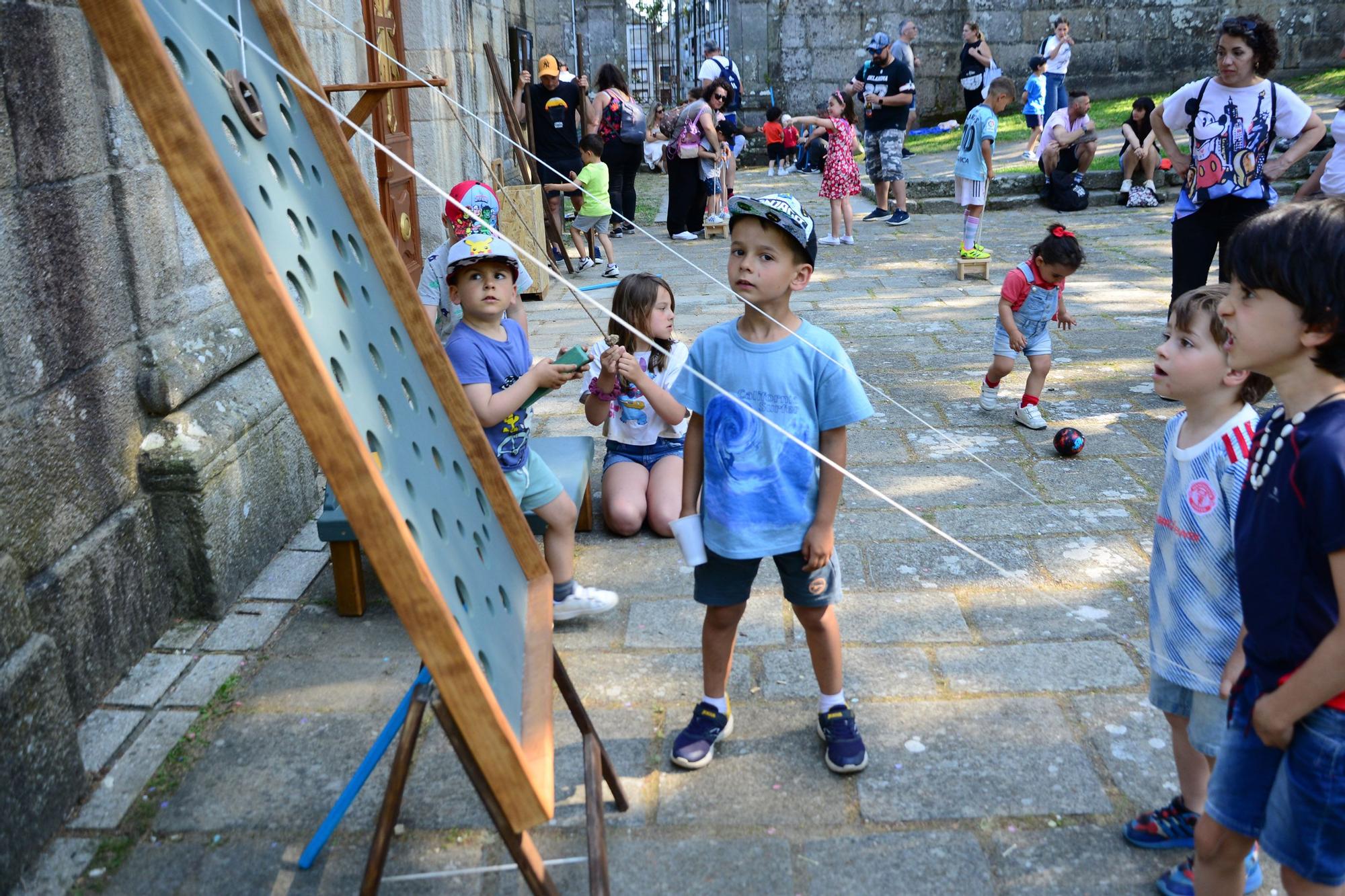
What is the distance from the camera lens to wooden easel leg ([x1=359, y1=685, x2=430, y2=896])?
2188 millimetres

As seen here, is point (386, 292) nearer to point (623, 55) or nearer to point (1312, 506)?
point (1312, 506)

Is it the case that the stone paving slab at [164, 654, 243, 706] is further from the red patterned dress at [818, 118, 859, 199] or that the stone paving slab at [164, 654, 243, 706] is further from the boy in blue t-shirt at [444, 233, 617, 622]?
the red patterned dress at [818, 118, 859, 199]

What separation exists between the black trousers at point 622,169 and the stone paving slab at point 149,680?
876cm

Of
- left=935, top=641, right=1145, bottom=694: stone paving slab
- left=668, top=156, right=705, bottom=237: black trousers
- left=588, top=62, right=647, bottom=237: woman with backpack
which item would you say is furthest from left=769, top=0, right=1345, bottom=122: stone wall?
left=935, top=641, right=1145, bottom=694: stone paving slab

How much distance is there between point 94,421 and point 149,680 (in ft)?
2.53

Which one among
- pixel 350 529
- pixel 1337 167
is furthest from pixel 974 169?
pixel 350 529

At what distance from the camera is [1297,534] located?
5.91 feet

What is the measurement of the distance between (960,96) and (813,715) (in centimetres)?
1857

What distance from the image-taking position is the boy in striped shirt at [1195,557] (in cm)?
235

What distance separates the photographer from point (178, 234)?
3.93 metres

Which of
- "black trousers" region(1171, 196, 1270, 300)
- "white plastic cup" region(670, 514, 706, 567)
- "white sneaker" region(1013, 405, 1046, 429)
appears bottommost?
"white sneaker" region(1013, 405, 1046, 429)

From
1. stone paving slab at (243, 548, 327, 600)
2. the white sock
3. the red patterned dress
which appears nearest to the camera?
stone paving slab at (243, 548, 327, 600)

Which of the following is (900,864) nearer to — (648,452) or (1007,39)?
(648,452)

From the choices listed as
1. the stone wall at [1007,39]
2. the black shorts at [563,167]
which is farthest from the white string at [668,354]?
the stone wall at [1007,39]
